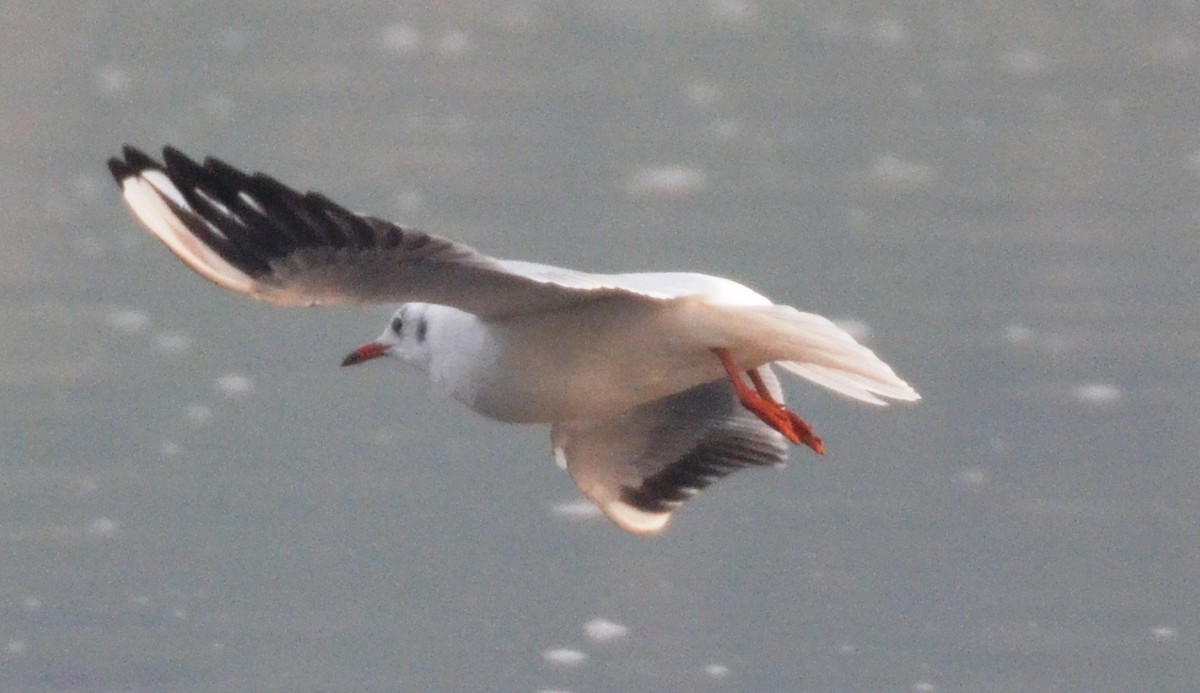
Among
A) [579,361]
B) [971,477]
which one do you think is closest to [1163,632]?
[971,477]

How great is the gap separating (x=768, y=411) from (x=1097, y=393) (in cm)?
250

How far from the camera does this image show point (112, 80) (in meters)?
6.61

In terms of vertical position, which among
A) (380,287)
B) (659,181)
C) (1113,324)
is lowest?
(380,287)

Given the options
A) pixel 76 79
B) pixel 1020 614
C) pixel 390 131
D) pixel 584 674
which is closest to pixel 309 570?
pixel 584 674

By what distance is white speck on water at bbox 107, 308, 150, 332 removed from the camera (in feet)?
17.1

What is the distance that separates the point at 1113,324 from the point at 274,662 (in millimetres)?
2191

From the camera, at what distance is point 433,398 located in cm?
482

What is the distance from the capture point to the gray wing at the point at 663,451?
9.21 ft

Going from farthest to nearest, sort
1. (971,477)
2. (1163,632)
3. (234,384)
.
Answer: (234,384), (971,477), (1163,632)

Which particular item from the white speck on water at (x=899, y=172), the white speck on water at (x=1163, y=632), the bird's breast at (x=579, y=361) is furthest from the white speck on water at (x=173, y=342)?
the bird's breast at (x=579, y=361)

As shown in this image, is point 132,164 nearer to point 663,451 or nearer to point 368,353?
point 368,353

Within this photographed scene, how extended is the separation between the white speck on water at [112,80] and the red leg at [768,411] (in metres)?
4.39

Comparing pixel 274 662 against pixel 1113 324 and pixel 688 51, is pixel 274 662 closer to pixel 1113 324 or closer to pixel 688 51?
pixel 1113 324

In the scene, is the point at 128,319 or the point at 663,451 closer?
the point at 663,451
